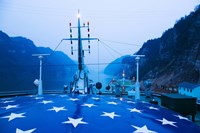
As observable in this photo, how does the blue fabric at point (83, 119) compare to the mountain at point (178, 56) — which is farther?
the mountain at point (178, 56)

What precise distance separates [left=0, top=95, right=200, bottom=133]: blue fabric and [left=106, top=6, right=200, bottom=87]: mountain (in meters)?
47.8

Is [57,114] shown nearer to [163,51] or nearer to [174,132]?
[174,132]

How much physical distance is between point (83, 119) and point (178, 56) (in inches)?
2963

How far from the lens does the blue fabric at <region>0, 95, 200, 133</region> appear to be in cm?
403

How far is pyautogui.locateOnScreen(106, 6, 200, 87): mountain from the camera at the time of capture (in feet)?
194

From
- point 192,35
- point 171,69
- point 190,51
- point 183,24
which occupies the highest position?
point 183,24

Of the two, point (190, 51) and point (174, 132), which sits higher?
point (190, 51)

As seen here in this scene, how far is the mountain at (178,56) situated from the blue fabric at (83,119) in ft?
157

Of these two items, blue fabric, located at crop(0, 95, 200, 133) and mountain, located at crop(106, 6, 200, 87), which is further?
mountain, located at crop(106, 6, 200, 87)

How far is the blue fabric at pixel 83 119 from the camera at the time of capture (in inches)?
159

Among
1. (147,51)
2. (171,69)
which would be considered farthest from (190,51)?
(147,51)

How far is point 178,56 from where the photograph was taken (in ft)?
241

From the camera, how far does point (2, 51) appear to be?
153125 millimetres

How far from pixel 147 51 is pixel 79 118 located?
109693mm
